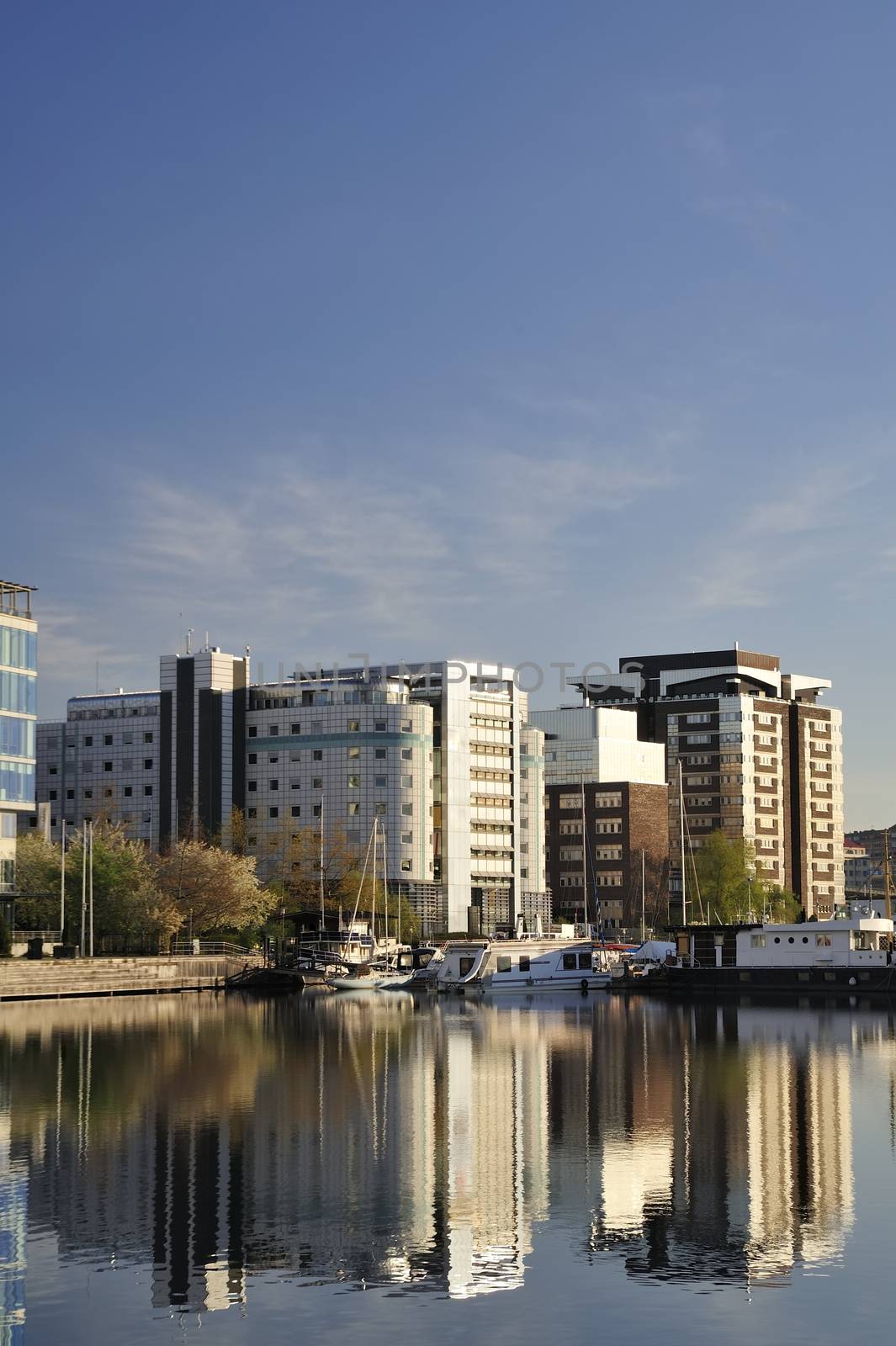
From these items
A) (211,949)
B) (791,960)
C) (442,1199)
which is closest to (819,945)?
(791,960)

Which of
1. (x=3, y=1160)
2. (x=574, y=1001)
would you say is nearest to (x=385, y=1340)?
(x=3, y=1160)

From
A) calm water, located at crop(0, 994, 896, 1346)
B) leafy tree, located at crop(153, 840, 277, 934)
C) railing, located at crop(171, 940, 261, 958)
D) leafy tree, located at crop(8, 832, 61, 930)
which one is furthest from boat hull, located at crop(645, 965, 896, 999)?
calm water, located at crop(0, 994, 896, 1346)

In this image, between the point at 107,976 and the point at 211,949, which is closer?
the point at 107,976

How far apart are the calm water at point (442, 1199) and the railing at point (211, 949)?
254 feet

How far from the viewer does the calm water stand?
3097cm

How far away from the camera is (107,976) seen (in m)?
135

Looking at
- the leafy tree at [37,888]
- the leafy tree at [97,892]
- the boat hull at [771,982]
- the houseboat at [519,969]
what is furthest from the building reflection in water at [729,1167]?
the leafy tree at [37,888]

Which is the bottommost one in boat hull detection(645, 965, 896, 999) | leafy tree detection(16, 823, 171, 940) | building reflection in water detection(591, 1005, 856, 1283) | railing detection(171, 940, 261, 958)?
boat hull detection(645, 965, 896, 999)

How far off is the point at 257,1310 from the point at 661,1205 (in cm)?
1225

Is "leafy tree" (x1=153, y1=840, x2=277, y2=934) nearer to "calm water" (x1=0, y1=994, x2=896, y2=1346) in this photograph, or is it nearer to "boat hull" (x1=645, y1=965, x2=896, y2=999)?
"boat hull" (x1=645, y1=965, x2=896, y2=999)

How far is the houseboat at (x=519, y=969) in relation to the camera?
512 feet

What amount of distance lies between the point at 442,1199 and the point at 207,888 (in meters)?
127

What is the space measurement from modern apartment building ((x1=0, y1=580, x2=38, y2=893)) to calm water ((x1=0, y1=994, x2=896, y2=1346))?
213 ft

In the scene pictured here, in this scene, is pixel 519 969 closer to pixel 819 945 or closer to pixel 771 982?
pixel 771 982
